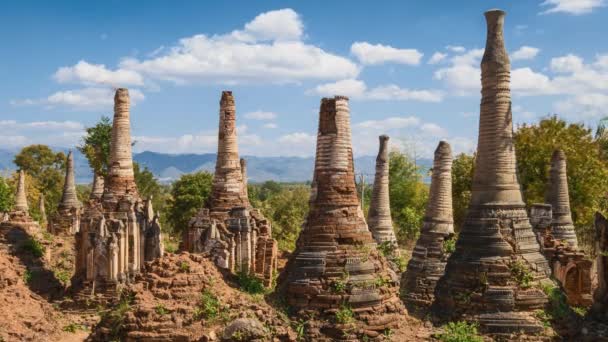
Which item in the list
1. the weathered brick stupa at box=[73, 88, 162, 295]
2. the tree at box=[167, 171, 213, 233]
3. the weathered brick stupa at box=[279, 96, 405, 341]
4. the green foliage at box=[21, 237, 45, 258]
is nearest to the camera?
the weathered brick stupa at box=[279, 96, 405, 341]

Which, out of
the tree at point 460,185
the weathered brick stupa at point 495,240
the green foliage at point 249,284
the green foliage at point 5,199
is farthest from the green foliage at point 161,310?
the green foliage at point 5,199

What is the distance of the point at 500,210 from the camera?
1797 cm

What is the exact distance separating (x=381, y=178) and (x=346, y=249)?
9.73m

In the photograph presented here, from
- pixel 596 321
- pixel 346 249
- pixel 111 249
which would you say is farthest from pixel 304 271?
pixel 111 249

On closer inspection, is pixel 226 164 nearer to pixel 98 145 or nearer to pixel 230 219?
pixel 230 219

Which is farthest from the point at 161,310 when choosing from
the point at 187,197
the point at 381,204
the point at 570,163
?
the point at 187,197

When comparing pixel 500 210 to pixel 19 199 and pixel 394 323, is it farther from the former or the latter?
pixel 19 199

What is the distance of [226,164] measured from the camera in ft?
85.1

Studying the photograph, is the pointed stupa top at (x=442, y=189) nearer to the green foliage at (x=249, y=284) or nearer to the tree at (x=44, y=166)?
the green foliage at (x=249, y=284)

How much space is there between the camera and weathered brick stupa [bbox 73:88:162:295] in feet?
84.5

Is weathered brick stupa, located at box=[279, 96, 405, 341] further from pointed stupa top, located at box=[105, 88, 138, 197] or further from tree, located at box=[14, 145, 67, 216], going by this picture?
tree, located at box=[14, 145, 67, 216]

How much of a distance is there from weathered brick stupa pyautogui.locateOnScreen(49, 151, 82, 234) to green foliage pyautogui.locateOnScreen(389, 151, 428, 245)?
82.5 feet

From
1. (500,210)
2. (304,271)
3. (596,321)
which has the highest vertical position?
(500,210)

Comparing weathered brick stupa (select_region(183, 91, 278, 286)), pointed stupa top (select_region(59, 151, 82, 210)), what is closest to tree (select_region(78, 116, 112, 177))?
pointed stupa top (select_region(59, 151, 82, 210))
